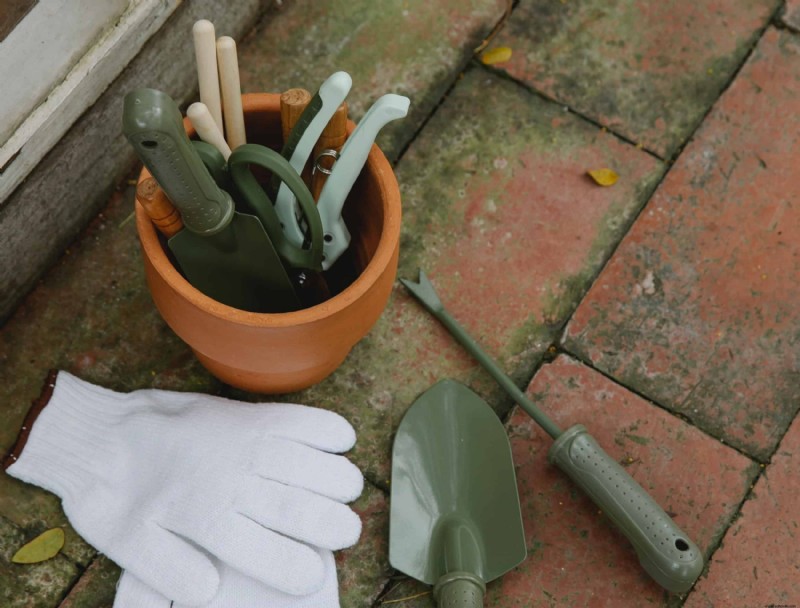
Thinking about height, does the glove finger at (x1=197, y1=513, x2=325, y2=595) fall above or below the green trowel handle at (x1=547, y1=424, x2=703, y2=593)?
above

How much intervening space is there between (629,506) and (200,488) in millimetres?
552

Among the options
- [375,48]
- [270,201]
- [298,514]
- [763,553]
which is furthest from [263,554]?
[375,48]

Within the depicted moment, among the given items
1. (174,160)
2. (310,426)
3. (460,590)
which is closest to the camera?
(174,160)

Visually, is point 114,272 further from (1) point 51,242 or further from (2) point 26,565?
(2) point 26,565

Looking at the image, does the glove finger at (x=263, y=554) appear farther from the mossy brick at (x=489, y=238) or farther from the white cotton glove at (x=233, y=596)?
the mossy brick at (x=489, y=238)

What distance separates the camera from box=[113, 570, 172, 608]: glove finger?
1.14 m

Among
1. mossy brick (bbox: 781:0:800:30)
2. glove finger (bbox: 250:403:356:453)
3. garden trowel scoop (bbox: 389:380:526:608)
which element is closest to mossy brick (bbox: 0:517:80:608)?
glove finger (bbox: 250:403:356:453)

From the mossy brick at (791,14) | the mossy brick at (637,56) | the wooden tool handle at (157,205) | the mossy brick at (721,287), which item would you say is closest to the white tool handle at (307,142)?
the wooden tool handle at (157,205)

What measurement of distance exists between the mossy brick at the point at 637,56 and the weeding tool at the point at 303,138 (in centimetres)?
62

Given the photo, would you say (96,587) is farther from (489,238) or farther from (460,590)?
(489,238)

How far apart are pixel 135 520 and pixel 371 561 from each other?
1.04 ft

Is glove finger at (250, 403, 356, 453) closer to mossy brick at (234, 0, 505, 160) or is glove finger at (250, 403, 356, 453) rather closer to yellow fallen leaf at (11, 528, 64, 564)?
yellow fallen leaf at (11, 528, 64, 564)

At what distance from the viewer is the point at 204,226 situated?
0.91 m

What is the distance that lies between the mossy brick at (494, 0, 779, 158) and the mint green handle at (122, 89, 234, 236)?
747 mm
